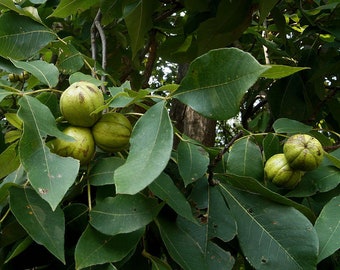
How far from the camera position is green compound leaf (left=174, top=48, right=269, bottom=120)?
3.01ft

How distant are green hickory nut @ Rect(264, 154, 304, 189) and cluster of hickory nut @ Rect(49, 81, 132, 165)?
15.8 inches

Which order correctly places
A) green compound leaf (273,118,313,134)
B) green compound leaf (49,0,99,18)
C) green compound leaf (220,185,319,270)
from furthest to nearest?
green compound leaf (49,0,99,18), green compound leaf (273,118,313,134), green compound leaf (220,185,319,270)

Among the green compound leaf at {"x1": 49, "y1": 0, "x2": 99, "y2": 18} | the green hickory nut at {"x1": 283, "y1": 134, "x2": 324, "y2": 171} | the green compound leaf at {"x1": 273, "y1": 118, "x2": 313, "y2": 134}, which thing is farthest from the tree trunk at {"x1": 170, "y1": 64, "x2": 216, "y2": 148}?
the green hickory nut at {"x1": 283, "y1": 134, "x2": 324, "y2": 171}

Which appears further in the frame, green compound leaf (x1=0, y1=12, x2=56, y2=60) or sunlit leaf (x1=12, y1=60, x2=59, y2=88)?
green compound leaf (x1=0, y1=12, x2=56, y2=60)

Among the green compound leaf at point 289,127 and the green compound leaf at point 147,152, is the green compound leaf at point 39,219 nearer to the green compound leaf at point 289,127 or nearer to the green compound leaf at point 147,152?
the green compound leaf at point 147,152

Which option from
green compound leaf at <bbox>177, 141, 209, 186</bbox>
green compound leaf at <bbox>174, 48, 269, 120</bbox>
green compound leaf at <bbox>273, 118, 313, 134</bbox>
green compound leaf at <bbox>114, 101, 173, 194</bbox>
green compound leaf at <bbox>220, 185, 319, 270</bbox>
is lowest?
green compound leaf at <bbox>220, 185, 319, 270</bbox>

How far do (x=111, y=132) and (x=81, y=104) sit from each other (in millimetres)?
97

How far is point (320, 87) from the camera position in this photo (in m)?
2.13

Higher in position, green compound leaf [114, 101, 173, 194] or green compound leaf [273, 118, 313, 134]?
green compound leaf [114, 101, 173, 194]

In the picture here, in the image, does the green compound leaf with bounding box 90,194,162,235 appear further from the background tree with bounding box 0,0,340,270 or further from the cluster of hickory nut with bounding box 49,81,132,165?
the cluster of hickory nut with bounding box 49,81,132,165

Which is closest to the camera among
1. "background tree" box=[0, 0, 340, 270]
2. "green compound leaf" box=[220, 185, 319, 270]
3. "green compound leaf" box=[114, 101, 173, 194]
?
"green compound leaf" box=[114, 101, 173, 194]

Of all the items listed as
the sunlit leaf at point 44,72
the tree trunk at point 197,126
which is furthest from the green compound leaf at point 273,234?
the tree trunk at point 197,126

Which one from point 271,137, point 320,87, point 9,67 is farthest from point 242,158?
point 320,87

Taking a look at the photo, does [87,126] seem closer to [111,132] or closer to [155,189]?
[111,132]
